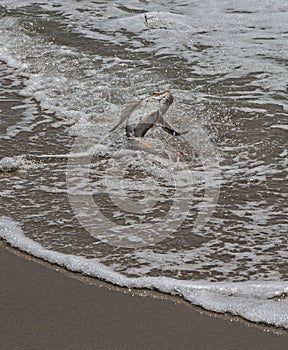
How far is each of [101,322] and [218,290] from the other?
0.47 m

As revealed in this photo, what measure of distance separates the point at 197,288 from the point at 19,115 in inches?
84.1

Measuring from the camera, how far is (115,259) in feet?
9.26

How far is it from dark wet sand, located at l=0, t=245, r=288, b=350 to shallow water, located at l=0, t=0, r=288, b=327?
0.09 metres

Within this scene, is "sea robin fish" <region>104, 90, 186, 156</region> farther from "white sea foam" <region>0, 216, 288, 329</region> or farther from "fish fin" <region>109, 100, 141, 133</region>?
"white sea foam" <region>0, 216, 288, 329</region>

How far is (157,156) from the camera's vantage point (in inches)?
145

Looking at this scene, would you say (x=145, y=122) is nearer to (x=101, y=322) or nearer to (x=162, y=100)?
(x=162, y=100)

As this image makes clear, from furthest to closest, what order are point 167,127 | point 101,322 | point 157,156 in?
point 167,127 < point 157,156 < point 101,322

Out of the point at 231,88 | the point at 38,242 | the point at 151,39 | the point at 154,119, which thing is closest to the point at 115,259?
the point at 38,242

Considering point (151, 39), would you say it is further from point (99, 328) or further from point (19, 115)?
point (99, 328)

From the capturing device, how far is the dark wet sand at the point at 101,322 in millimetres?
2307

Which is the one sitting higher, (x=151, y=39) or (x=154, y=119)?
(x=154, y=119)

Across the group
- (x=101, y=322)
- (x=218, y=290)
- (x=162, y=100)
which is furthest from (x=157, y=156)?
(x=101, y=322)

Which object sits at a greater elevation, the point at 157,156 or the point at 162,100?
the point at 162,100

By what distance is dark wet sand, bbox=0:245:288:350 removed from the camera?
2.31m
